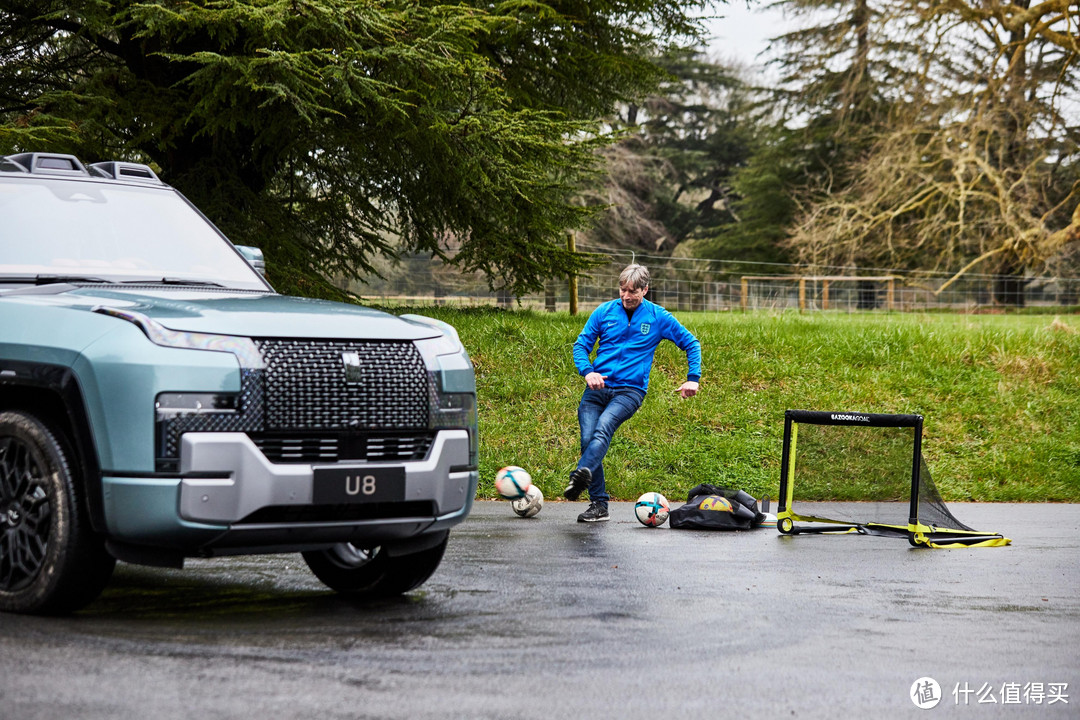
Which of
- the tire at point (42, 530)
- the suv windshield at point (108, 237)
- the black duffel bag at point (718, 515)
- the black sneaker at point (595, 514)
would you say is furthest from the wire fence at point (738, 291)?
the tire at point (42, 530)

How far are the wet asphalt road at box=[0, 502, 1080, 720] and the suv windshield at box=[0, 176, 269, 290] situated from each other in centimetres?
162

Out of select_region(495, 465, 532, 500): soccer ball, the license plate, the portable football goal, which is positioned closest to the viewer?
the license plate

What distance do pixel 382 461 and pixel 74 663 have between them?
1.50m

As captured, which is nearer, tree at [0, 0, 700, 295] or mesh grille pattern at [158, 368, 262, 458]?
mesh grille pattern at [158, 368, 262, 458]

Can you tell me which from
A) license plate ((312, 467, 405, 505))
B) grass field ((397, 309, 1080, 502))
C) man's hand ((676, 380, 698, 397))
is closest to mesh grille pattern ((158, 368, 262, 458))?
license plate ((312, 467, 405, 505))

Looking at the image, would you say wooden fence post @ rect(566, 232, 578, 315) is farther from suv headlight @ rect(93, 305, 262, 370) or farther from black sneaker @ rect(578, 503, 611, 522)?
suv headlight @ rect(93, 305, 262, 370)

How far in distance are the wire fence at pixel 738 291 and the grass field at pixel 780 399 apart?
10.3 ft

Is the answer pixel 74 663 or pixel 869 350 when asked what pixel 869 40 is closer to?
pixel 869 350

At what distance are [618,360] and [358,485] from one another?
504 centimetres

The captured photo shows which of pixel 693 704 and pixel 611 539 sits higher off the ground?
pixel 693 704

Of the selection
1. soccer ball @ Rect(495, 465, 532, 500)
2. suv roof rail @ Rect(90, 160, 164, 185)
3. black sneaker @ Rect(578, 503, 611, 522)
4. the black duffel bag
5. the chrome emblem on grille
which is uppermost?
suv roof rail @ Rect(90, 160, 164, 185)

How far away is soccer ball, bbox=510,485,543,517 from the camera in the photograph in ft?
33.3

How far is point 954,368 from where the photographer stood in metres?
17.0

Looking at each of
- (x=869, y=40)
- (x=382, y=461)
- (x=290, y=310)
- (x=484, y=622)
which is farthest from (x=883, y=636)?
(x=869, y=40)
